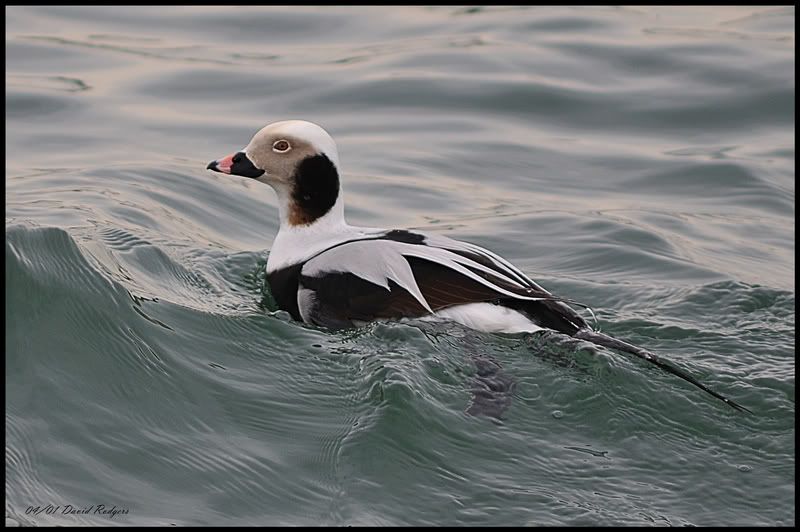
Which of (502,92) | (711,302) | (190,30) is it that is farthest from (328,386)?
(190,30)

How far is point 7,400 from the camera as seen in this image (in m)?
4.13

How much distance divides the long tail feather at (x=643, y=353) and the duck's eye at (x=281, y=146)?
156cm

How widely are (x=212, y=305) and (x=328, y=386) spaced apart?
1049 mm

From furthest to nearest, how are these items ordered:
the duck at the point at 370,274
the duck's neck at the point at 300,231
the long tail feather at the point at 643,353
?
the duck's neck at the point at 300,231 → the duck at the point at 370,274 → the long tail feather at the point at 643,353

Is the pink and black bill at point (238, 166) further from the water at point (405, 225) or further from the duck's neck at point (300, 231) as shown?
the water at point (405, 225)

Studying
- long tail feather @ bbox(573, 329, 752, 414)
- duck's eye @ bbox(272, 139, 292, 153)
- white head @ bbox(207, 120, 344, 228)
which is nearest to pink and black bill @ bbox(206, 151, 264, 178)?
white head @ bbox(207, 120, 344, 228)

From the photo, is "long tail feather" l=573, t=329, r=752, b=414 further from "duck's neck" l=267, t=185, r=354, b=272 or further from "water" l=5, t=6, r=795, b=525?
"duck's neck" l=267, t=185, r=354, b=272

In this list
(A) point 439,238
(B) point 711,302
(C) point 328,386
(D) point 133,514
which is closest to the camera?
(D) point 133,514

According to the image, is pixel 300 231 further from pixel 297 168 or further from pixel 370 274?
pixel 370 274

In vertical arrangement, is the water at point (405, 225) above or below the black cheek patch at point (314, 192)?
below

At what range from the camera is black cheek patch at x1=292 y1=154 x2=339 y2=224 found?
17.7ft

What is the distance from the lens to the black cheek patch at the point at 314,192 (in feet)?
17.7

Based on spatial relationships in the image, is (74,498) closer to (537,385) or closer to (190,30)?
(537,385)

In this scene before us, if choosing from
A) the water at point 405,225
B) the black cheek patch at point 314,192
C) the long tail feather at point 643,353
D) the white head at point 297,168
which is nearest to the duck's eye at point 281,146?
the white head at point 297,168
